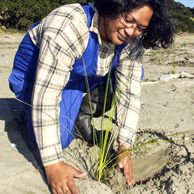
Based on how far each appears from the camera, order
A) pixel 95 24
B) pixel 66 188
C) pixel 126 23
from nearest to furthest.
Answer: pixel 66 188 < pixel 126 23 < pixel 95 24

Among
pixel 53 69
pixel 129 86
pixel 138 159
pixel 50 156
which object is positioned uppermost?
pixel 53 69

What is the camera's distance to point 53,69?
1231 mm

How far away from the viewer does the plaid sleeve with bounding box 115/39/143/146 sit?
1.75 meters

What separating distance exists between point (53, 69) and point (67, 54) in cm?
12

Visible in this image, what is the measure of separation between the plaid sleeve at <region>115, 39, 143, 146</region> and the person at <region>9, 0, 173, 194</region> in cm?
3

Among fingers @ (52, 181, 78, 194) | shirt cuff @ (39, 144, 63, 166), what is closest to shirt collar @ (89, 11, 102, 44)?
shirt cuff @ (39, 144, 63, 166)

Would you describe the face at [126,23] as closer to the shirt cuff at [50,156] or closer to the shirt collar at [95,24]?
the shirt collar at [95,24]

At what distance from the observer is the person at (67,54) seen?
4.02 ft

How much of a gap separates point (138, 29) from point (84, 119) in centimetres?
94

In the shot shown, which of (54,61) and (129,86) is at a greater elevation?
(54,61)

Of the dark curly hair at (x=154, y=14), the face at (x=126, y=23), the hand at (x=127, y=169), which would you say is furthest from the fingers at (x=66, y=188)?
the dark curly hair at (x=154, y=14)

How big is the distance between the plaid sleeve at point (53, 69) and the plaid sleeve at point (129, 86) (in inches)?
22.8

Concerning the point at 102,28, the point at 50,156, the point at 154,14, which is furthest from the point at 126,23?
the point at 50,156

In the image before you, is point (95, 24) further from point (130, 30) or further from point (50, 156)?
point (50, 156)
